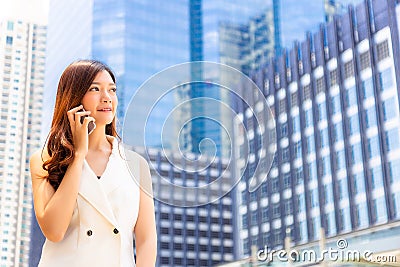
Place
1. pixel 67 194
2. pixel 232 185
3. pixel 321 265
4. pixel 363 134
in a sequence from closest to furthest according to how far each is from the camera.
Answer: pixel 67 194, pixel 232 185, pixel 321 265, pixel 363 134

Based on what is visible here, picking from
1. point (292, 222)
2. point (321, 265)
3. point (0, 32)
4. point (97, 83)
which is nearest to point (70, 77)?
point (97, 83)

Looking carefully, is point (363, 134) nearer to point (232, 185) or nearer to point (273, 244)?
point (273, 244)

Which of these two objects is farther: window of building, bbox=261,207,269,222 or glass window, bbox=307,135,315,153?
window of building, bbox=261,207,269,222

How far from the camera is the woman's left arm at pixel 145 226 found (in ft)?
1.59

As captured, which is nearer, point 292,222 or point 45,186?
point 45,186

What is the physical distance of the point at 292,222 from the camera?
15.8 meters

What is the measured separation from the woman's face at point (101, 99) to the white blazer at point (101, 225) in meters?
0.04

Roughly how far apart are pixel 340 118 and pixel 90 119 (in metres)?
14.6

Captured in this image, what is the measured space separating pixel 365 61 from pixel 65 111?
14331 mm

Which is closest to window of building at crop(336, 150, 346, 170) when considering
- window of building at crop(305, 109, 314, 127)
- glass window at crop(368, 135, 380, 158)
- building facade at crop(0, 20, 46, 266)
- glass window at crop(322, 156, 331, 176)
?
glass window at crop(322, 156, 331, 176)

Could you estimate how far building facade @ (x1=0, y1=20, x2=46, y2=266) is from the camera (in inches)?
685

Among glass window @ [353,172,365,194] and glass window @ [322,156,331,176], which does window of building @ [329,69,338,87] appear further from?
glass window @ [353,172,365,194]

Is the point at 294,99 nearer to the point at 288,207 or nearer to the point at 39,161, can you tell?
the point at 288,207

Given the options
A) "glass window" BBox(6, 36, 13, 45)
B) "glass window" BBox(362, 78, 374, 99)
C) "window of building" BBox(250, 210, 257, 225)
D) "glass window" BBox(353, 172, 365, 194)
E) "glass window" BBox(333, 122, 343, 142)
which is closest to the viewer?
"glass window" BBox(353, 172, 365, 194)
